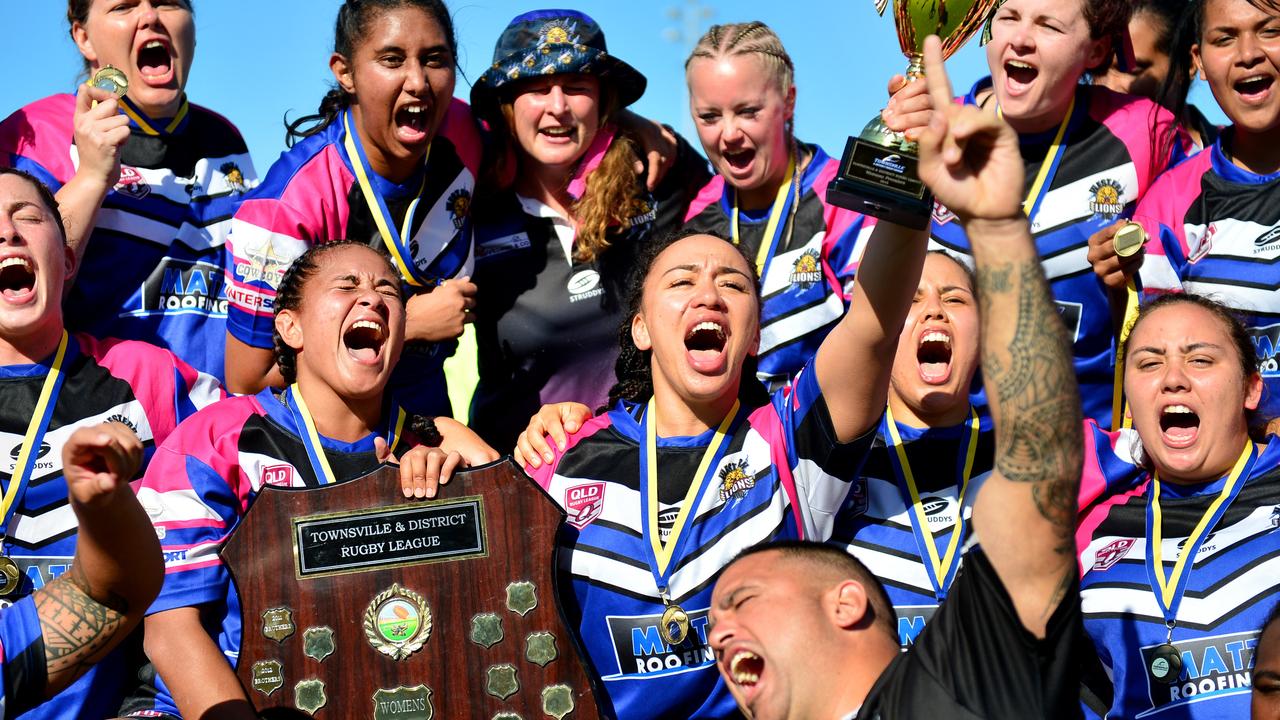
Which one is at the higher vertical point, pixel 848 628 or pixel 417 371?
pixel 417 371

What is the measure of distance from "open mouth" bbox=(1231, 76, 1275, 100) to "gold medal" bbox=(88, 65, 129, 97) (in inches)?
159

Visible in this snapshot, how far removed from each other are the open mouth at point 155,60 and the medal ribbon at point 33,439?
1.49 meters

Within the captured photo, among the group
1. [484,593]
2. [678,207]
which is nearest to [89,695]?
[484,593]

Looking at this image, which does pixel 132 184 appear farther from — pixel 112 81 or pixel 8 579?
pixel 8 579

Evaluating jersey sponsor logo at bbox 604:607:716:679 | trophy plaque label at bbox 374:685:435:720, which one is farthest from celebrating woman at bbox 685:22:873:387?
trophy plaque label at bbox 374:685:435:720

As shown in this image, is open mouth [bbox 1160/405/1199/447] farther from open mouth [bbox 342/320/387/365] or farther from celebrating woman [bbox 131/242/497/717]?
open mouth [bbox 342/320/387/365]

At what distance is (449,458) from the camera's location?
14.8 ft

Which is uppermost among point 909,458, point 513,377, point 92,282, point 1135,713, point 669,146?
point 669,146

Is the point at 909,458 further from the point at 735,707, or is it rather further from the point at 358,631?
the point at 358,631

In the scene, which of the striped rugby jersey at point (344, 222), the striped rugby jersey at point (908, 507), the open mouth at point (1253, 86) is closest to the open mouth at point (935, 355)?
the striped rugby jersey at point (908, 507)

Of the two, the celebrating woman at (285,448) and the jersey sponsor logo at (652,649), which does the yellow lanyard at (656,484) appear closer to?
the jersey sponsor logo at (652,649)

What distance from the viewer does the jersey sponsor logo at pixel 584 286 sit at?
613 cm

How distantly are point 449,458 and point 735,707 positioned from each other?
113 centimetres

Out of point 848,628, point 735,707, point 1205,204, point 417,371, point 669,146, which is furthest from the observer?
point 669,146
